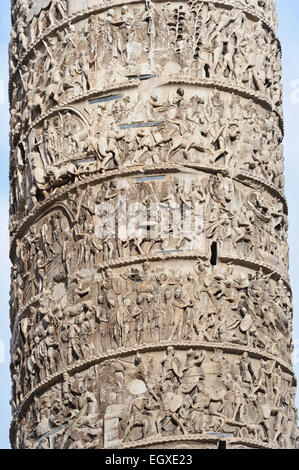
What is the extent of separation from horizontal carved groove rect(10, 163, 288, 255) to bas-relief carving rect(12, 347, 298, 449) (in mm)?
1277

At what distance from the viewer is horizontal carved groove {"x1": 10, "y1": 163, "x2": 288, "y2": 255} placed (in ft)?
63.8

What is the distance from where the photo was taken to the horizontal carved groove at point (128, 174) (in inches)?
765

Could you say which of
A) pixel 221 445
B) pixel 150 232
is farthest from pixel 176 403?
pixel 150 232

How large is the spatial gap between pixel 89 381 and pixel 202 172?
162 cm

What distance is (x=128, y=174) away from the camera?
1945cm

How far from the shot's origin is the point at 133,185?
63.7 ft

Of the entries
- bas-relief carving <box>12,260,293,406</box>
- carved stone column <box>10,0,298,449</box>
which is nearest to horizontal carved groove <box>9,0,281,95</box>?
carved stone column <box>10,0,298,449</box>

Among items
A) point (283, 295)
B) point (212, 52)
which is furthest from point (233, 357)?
point (212, 52)

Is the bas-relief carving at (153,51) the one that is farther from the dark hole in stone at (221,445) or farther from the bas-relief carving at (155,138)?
the dark hole in stone at (221,445)

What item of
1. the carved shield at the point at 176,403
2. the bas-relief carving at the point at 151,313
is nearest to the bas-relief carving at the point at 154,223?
the bas-relief carving at the point at 151,313

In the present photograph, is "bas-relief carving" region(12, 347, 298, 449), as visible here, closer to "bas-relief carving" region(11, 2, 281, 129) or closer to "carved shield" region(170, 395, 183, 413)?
"carved shield" region(170, 395, 183, 413)

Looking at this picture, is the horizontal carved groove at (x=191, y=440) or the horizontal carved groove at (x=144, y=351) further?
the horizontal carved groove at (x=144, y=351)

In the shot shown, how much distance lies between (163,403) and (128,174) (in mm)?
1646

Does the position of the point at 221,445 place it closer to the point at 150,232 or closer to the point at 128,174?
the point at 150,232
